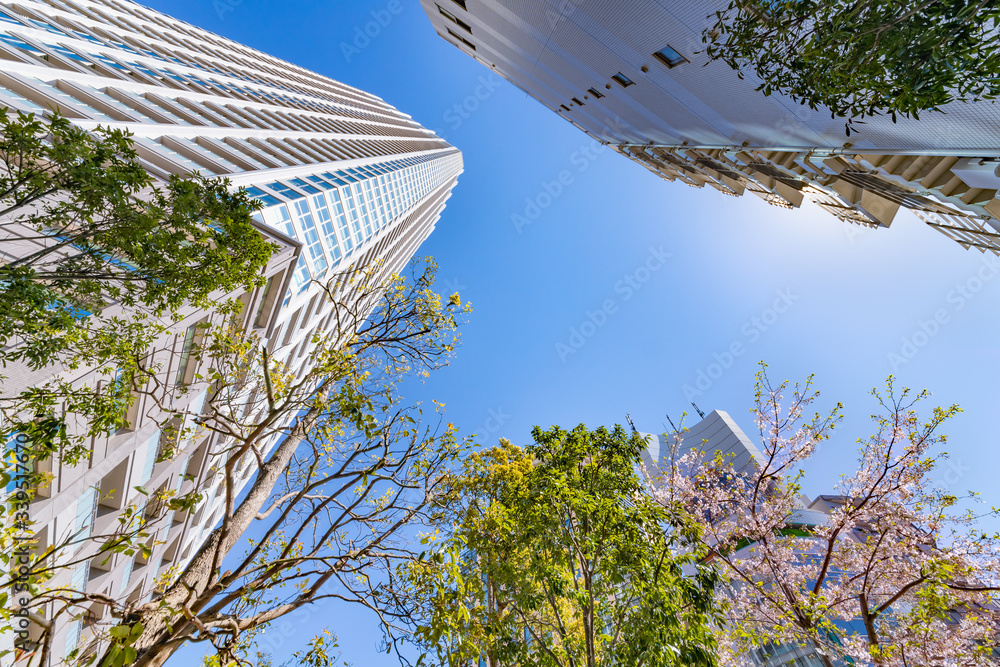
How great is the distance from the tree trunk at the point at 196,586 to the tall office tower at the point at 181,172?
0.41m

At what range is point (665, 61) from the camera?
1161 centimetres

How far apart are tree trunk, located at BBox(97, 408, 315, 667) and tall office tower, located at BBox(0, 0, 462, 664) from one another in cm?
Result: 41

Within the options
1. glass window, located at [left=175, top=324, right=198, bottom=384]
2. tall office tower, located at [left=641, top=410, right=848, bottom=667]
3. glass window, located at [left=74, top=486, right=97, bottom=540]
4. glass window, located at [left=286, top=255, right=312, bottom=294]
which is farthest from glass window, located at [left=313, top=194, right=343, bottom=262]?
tall office tower, located at [left=641, top=410, right=848, bottom=667]

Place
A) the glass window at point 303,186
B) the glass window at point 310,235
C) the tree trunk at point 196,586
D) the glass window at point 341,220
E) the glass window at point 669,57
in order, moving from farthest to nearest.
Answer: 1. the glass window at point 341,220
2. the glass window at point 303,186
3. the glass window at point 310,235
4. the glass window at point 669,57
5. the tree trunk at point 196,586

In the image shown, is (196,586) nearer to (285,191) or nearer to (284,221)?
(284,221)

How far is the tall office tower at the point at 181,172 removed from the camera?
11.4 meters

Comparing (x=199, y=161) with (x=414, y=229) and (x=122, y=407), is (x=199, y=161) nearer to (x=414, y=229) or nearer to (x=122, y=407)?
(x=122, y=407)

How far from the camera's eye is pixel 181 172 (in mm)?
16984

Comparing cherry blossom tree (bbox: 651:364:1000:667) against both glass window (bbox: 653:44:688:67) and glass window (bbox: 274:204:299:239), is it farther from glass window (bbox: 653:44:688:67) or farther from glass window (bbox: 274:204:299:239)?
glass window (bbox: 274:204:299:239)

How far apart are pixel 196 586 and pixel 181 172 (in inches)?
786

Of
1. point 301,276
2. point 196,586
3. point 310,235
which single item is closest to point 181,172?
point 301,276

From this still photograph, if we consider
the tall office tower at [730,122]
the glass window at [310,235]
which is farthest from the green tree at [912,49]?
the glass window at [310,235]

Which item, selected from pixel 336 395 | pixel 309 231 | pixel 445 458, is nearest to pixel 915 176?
pixel 445 458

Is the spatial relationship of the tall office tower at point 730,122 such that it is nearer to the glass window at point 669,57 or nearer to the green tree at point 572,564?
the glass window at point 669,57
